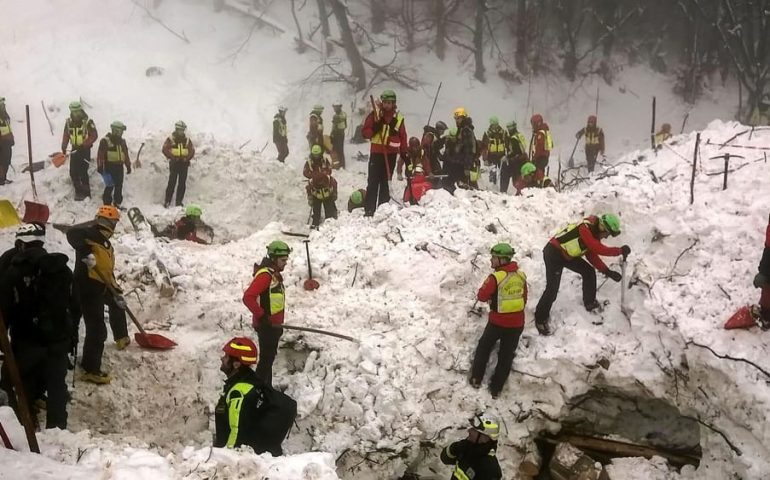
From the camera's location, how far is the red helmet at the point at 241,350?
15.0ft

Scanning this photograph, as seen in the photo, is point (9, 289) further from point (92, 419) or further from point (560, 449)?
point (560, 449)

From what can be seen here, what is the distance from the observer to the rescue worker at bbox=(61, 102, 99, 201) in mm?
11516

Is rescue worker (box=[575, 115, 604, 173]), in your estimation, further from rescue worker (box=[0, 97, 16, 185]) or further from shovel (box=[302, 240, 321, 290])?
rescue worker (box=[0, 97, 16, 185])

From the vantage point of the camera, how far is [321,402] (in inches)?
253

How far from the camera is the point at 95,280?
19.7 ft

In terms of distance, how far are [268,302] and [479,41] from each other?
18279 mm

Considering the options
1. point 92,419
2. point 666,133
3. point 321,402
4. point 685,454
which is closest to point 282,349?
point 321,402

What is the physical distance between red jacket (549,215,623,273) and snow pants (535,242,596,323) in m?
0.10

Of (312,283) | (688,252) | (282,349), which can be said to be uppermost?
(688,252)

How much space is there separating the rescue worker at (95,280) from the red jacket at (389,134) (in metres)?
3.64

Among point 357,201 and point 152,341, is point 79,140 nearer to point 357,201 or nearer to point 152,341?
point 357,201

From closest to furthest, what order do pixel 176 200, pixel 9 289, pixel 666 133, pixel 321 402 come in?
pixel 9 289, pixel 321 402, pixel 176 200, pixel 666 133

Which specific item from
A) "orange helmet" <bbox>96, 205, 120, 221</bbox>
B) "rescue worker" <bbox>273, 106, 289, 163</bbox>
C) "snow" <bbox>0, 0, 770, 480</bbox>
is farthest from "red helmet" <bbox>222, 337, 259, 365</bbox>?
"rescue worker" <bbox>273, 106, 289, 163</bbox>

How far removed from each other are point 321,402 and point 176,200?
7.86 metres
